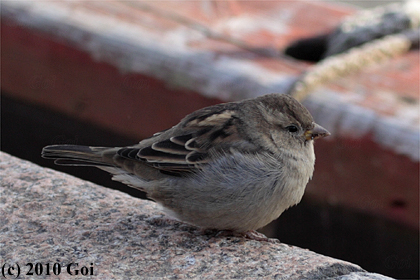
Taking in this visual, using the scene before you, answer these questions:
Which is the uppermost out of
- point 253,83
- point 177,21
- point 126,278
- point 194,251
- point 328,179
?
point 177,21

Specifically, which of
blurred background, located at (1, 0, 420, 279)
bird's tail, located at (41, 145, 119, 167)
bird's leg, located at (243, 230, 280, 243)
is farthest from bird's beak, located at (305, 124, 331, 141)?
blurred background, located at (1, 0, 420, 279)

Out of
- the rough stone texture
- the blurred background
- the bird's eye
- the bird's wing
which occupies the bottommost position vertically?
the rough stone texture

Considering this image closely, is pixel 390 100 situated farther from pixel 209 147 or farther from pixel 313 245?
pixel 209 147

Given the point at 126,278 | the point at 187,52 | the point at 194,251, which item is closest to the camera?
the point at 126,278

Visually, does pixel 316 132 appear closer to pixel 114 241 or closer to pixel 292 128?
pixel 292 128

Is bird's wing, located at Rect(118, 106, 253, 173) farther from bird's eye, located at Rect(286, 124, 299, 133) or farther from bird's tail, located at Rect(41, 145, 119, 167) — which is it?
bird's eye, located at Rect(286, 124, 299, 133)

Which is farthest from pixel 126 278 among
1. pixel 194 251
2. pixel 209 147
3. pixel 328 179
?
pixel 328 179
